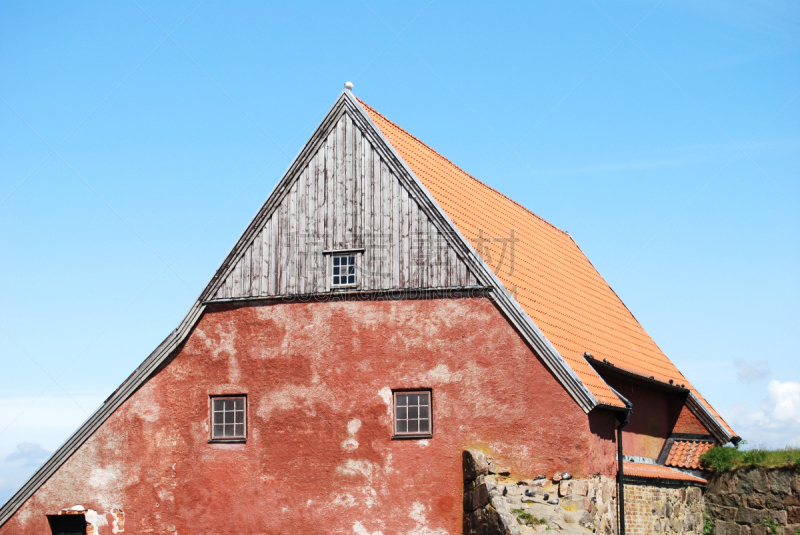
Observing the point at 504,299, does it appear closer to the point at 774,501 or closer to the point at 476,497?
the point at 476,497

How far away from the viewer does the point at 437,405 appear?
18.2 metres


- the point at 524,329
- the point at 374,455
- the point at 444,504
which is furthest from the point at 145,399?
the point at 524,329

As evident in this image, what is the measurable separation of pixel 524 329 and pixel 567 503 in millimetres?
3506

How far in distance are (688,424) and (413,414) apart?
994 centimetres

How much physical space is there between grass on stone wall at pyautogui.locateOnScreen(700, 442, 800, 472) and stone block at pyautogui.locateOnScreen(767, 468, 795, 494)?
0.14m

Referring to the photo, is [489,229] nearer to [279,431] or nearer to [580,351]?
[580,351]

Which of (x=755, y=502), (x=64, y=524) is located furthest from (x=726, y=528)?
(x=64, y=524)

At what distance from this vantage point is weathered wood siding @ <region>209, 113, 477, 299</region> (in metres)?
19.1

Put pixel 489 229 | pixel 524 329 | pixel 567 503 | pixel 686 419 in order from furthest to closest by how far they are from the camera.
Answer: pixel 686 419, pixel 489 229, pixel 524 329, pixel 567 503

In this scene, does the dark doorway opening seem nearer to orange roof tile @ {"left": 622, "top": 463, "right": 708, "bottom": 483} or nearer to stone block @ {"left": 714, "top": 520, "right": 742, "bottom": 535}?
orange roof tile @ {"left": 622, "top": 463, "right": 708, "bottom": 483}

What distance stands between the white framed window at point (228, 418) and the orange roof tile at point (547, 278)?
20.3 feet

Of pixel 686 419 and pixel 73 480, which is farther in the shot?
pixel 686 419

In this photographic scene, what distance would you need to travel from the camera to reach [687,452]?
23625mm

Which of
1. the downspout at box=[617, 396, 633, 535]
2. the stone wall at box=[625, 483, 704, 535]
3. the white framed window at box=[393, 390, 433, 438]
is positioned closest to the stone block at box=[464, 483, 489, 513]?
the white framed window at box=[393, 390, 433, 438]
